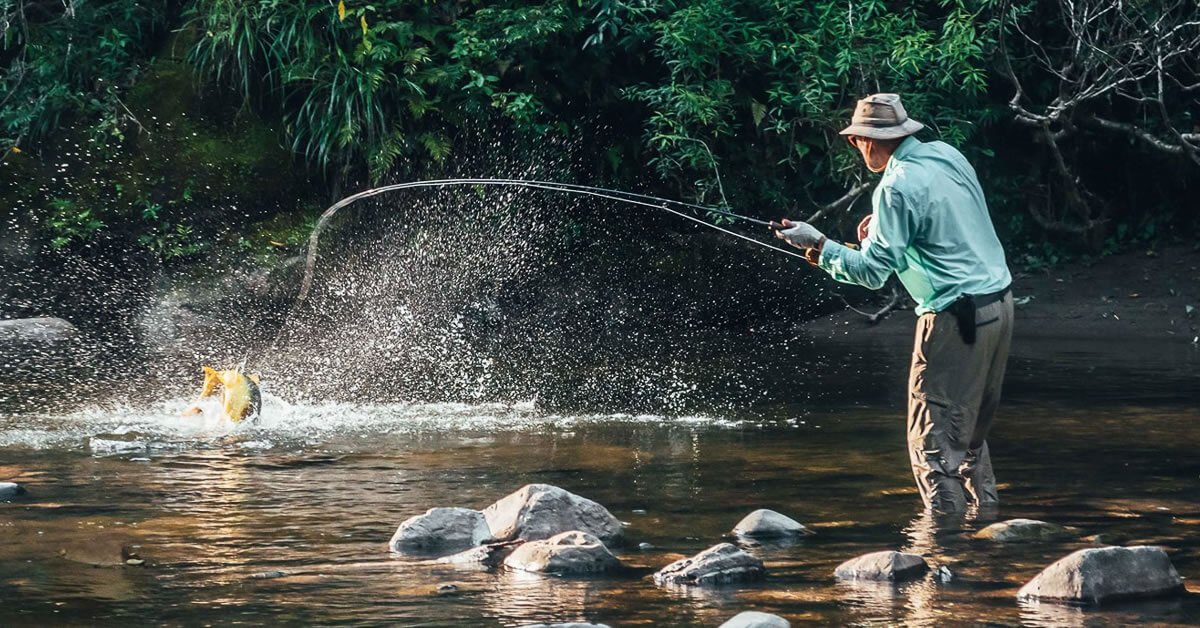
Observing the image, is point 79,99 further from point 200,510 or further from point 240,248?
point 200,510

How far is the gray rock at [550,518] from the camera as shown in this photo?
18.1ft

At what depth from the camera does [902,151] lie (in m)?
5.89

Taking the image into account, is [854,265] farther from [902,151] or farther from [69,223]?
[69,223]

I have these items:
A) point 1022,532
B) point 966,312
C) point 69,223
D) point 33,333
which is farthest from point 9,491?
point 69,223

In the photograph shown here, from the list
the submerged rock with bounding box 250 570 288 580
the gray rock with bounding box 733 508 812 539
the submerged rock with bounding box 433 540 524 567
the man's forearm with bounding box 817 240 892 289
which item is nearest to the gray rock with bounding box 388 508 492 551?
the submerged rock with bounding box 433 540 524 567

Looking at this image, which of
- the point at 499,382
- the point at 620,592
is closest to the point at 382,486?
the point at 620,592

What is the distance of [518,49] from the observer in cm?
1412

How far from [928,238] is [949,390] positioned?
1.90 feet

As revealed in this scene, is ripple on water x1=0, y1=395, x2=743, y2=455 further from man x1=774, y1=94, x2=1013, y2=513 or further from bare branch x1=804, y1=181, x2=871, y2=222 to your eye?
bare branch x1=804, y1=181, x2=871, y2=222

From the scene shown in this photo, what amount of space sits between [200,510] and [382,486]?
0.87 metres

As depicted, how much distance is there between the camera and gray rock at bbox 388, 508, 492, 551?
17.9 ft

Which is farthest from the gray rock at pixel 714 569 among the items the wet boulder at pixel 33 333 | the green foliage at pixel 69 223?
the green foliage at pixel 69 223

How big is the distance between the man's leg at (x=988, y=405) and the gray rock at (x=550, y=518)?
148cm

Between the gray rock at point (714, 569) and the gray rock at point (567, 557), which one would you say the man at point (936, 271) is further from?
the gray rock at point (567, 557)
